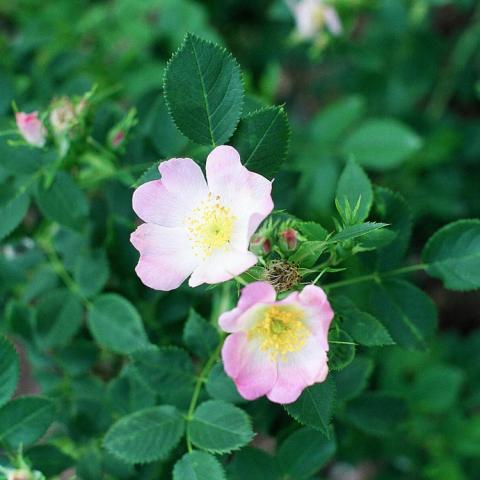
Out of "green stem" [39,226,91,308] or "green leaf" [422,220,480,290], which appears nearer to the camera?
"green leaf" [422,220,480,290]

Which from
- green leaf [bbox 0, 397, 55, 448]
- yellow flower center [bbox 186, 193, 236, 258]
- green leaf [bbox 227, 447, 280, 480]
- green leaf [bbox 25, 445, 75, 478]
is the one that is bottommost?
green leaf [bbox 25, 445, 75, 478]

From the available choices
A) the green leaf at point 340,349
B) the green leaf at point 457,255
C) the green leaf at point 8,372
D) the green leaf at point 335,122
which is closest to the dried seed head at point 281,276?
the green leaf at point 340,349

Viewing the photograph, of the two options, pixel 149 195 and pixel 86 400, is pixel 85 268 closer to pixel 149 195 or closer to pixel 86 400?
pixel 86 400

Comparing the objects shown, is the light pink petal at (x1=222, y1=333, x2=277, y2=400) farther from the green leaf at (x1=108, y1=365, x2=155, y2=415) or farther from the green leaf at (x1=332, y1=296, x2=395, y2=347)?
the green leaf at (x1=108, y1=365, x2=155, y2=415)

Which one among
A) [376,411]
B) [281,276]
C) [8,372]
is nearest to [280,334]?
[281,276]

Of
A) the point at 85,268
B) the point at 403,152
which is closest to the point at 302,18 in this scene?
the point at 403,152

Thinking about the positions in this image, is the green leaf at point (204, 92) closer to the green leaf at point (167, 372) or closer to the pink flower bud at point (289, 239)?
the pink flower bud at point (289, 239)

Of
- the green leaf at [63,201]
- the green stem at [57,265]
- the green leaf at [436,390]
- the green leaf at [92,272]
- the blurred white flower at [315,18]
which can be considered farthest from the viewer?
the blurred white flower at [315,18]

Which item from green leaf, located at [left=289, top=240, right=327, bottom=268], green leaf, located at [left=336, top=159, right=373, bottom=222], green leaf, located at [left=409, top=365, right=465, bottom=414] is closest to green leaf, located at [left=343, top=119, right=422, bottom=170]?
green leaf, located at [left=409, top=365, right=465, bottom=414]
